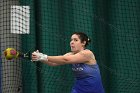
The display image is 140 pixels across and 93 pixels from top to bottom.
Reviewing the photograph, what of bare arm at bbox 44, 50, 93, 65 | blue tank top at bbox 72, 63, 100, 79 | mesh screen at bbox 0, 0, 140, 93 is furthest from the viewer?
mesh screen at bbox 0, 0, 140, 93

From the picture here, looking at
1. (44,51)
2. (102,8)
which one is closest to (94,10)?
(102,8)

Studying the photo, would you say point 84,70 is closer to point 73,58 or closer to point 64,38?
point 73,58

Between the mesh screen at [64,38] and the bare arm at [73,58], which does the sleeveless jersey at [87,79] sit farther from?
the mesh screen at [64,38]

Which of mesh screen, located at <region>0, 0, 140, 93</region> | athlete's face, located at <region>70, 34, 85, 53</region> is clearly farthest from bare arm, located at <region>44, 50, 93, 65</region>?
mesh screen, located at <region>0, 0, 140, 93</region>

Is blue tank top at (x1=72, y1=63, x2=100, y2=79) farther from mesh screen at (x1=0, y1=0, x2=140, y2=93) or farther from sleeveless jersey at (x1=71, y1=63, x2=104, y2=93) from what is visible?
mesh screen at (x1=0, y1=0, x2=140, y2=93)

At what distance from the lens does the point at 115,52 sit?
26.5 feet

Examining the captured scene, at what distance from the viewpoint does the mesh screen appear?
751cm

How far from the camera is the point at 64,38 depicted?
7750 mm

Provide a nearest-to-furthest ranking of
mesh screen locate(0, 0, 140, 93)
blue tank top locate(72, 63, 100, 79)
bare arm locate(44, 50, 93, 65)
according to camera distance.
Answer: bare arm locate(44, 50, 93, 65) → blue tank top locate(72, 63, 100, 79) → mesh screen locate(0, 0, 140, 93)

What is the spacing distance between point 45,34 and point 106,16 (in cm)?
123

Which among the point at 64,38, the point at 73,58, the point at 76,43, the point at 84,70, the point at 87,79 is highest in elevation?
the point at 64,38

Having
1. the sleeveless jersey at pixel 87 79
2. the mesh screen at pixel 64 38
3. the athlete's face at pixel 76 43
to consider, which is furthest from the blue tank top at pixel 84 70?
the mesh screen at pixel 64 38

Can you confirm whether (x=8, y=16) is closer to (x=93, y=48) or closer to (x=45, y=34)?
(x=45, y=34)

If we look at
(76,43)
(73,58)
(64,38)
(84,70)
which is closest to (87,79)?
(84,70)
